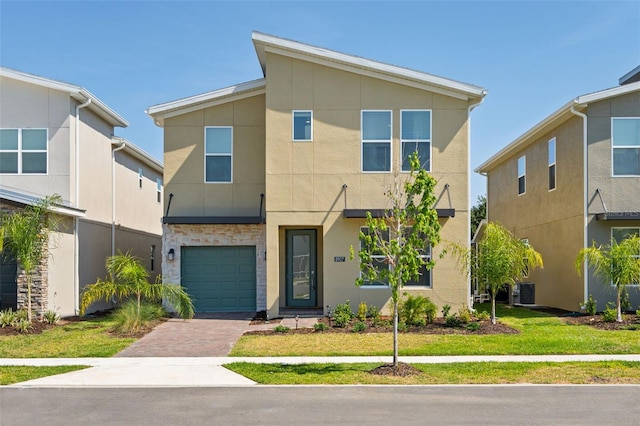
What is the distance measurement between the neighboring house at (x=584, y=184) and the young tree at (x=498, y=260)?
3.27 meters

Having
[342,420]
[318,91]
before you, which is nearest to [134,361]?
[342,420]

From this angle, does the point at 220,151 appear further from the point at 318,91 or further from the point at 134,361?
the point at 134,361

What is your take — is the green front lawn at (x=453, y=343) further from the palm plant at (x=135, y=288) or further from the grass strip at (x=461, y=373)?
the palm plant at (x=135, y=288)

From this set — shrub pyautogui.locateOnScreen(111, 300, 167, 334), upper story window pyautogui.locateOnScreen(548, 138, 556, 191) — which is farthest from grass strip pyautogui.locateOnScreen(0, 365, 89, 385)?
upper story window pyautogui.locateOnScreen(548, 138, 556, 191)

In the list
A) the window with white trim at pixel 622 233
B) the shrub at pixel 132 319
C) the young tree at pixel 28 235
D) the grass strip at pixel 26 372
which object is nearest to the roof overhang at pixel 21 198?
the young tree at pixel 28 235

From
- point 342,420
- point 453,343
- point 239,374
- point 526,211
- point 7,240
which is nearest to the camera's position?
point 342,420

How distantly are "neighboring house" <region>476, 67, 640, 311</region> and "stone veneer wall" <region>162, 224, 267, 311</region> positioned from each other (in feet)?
32.2

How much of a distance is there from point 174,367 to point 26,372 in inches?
103

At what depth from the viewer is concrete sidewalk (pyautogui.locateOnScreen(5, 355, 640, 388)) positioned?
10.3 metres

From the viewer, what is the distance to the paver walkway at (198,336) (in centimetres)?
1312

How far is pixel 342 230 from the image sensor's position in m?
17.5

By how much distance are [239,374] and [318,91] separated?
943 centimetres

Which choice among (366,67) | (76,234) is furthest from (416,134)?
(76,234)

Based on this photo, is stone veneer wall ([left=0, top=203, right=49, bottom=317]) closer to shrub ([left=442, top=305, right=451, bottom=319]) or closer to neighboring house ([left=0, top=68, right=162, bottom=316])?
neighboring house ([left=0, top=68, right=162, bottom=316])
